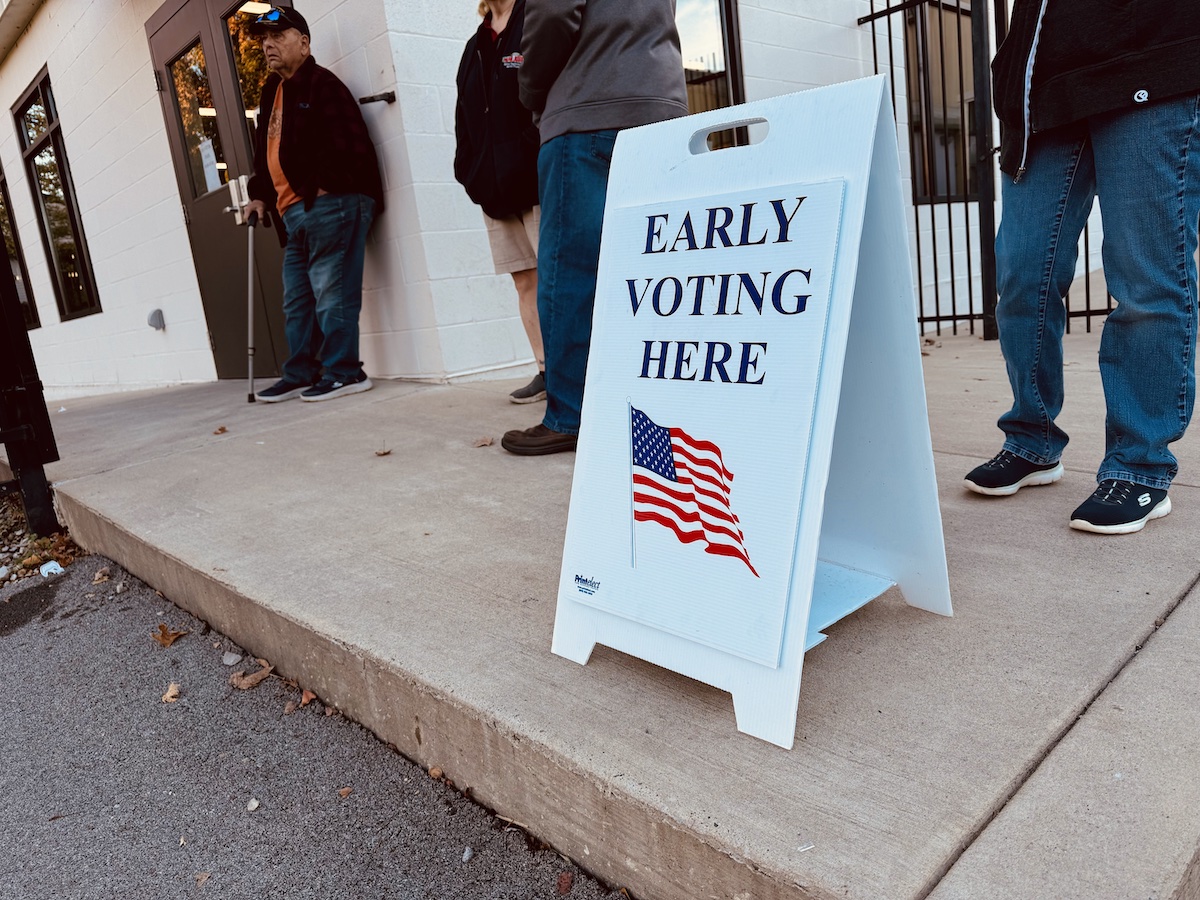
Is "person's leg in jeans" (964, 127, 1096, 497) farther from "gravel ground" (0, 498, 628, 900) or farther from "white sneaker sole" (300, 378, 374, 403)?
"white sneaker sole" (300, 378, 374, 403)

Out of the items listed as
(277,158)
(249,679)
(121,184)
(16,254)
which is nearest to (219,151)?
(277,158)

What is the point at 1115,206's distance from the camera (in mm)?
1966

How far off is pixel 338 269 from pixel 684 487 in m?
4.06

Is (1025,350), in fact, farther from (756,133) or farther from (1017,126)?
(756,133)

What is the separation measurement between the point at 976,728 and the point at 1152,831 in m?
0.28

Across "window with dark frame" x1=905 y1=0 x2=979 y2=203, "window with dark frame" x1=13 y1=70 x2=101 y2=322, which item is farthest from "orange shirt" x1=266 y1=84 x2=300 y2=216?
"window with dark frame" x1=13 y1=70 x2=101 y2=322

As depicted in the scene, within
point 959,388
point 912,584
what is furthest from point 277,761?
point 959,388

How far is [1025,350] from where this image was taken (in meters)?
2.23

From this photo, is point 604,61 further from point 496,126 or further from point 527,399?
point 527,399

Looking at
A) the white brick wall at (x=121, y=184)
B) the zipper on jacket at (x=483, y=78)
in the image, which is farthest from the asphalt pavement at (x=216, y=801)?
the white brick wall at (x=121, y=184)

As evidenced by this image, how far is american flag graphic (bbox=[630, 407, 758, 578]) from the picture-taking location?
4.81ft

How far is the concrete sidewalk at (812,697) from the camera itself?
1.13 m

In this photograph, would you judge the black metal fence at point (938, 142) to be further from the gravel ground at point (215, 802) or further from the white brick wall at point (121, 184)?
the white brick wall at point (121, 184)

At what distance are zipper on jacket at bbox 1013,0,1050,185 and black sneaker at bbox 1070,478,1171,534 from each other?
2.65 ft
